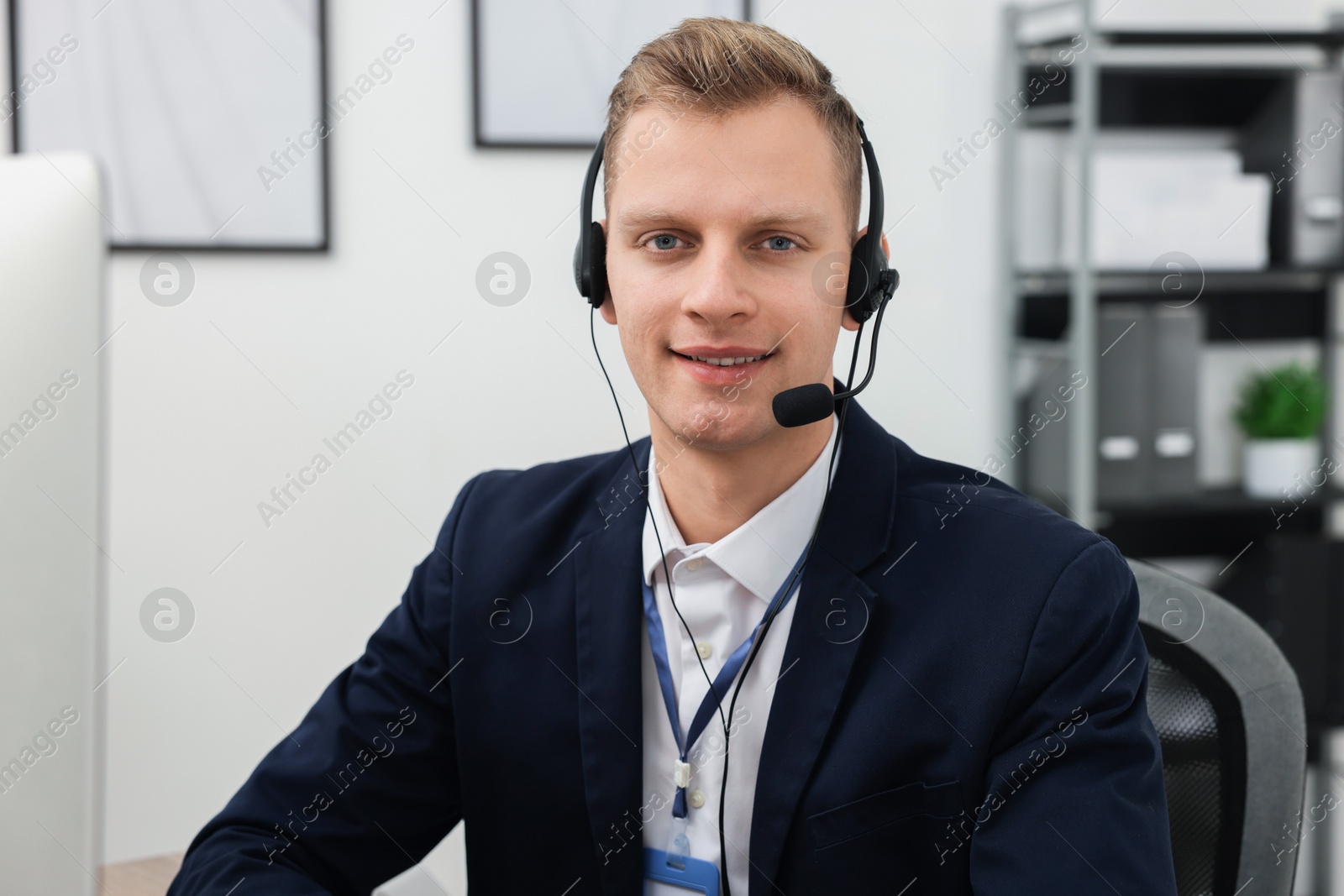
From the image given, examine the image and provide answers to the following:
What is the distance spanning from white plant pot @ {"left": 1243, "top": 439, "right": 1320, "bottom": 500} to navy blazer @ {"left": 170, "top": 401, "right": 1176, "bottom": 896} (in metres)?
1.64

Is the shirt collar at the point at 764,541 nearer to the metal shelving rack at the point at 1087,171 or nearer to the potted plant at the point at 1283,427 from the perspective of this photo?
the metal shelving rack at the point at 1087,171

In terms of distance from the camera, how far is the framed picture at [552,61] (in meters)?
2.11

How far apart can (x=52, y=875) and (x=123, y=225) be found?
66.2 inches

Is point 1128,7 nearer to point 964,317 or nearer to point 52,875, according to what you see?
point 964,317

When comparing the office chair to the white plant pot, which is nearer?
the office chair

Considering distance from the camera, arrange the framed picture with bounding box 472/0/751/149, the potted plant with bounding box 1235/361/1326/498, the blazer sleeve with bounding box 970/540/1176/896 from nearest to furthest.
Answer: the blazer sleeve with bounding box 970/540/1176/896
the framed picture with bounding box 472/0/751/149
the potted plant with bounding box 1235/361/1326/498

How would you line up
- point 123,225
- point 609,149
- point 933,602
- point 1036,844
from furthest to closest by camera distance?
point 123,225, point 609,149, point 933,602, point 1036,844

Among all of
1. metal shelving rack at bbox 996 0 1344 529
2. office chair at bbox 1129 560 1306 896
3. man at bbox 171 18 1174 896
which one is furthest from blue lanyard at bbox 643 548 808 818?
metal shelving rack at bbox 996 0 1344 529

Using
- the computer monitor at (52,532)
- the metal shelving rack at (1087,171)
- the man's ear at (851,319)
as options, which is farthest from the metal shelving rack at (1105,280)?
the computer monitor at (52,532)

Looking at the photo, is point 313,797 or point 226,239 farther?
point 226,239

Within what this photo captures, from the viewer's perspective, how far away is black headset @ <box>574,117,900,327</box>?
1.08 meters

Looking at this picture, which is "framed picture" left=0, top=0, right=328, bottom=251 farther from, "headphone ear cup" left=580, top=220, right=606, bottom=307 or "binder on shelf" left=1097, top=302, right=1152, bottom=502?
"binder on shelf" left=1097, top=302, right=1152, bottom=502

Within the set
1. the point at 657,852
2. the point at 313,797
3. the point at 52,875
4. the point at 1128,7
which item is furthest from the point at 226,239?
the point at 1128,7

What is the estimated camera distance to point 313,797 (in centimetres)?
Result: 107
